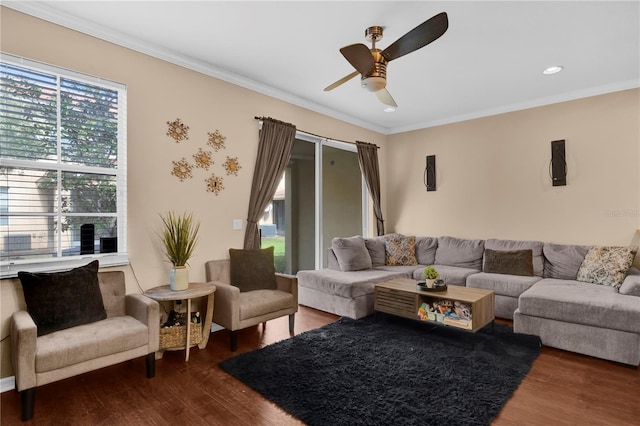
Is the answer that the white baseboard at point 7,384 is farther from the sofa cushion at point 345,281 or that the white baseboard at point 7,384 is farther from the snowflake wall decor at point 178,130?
the sofa cushion at point 345,281

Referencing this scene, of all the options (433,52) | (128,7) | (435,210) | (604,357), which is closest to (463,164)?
(435,210)

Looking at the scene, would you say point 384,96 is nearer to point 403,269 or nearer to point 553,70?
point 553,70

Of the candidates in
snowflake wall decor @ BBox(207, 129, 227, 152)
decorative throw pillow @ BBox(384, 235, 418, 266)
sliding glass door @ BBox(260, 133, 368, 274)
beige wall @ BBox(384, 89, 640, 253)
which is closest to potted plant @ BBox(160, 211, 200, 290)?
snowflake wall decor @ BBox(207, 129, 227, 152)

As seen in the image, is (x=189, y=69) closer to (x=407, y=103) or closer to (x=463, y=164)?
(x=407, y=103)

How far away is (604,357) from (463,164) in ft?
10.6

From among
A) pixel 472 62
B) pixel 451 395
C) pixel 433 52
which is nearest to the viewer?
pixel 451 395

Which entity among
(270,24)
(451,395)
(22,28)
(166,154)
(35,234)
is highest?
(270,24)

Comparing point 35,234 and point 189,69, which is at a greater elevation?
point 189,69

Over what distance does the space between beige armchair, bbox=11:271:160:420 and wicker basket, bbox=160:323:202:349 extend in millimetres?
262

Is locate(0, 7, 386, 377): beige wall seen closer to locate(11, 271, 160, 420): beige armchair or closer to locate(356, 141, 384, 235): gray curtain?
locate(11, 271, 160, 420): beige armchair

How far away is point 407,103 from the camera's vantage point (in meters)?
4.83

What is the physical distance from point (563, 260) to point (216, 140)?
4.44 meters

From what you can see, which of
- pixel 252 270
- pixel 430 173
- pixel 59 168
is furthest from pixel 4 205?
pixel 430 173

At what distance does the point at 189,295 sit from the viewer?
2842mm
